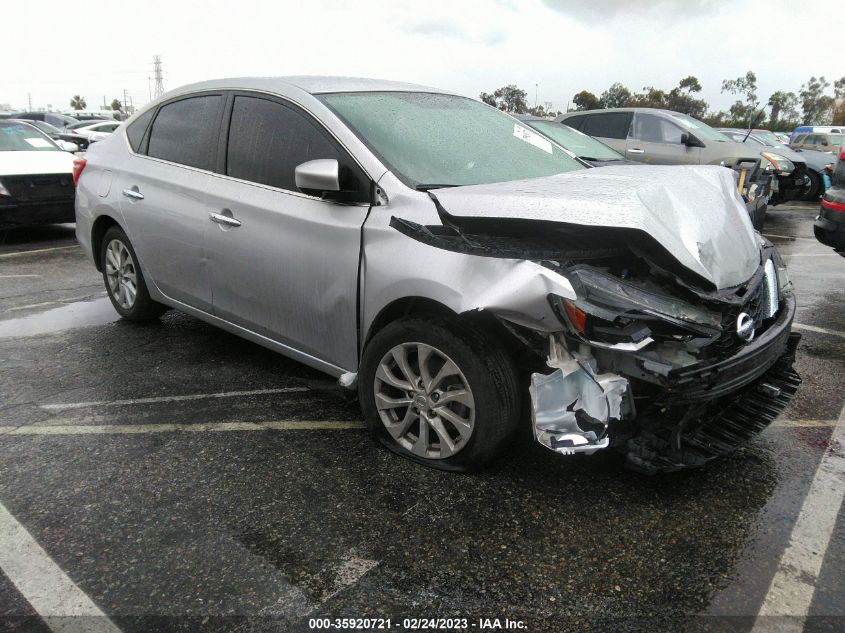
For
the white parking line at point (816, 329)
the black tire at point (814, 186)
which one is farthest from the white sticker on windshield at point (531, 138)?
the black tire at point (814, 186)

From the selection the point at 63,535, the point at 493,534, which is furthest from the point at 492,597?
the point at 63,535

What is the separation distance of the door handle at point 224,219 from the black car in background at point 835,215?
461 cm

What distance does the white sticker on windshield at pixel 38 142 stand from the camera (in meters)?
9.31

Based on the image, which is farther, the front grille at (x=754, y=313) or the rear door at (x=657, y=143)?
the rear door at (x=657, y=143)

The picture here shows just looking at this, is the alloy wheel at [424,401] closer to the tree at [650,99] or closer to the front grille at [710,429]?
the front grille at [710,429]

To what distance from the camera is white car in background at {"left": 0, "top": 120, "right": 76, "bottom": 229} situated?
8.23 meters

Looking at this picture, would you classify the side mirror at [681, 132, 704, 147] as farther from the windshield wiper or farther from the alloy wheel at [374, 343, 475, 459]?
the alloy wheel at [374, 343, 475, 459]

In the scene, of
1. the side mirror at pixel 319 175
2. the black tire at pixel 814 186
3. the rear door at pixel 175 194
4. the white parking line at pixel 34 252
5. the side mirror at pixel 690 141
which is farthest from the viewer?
the black tire at pixel 814 186

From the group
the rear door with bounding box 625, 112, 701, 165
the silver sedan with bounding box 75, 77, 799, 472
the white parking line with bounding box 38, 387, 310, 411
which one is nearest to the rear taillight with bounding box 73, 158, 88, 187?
the silver sedan with bounding box 75, 77, 799, 472

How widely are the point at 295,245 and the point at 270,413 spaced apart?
0.93 meters

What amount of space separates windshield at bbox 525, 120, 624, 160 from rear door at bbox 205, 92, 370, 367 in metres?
4.72

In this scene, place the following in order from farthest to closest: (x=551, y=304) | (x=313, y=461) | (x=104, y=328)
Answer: (x=104, y=328)
(x=313, y=461)
(x=551, y=304)

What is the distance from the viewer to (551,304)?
2324mm

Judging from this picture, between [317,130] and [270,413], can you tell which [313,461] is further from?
[317,130]
